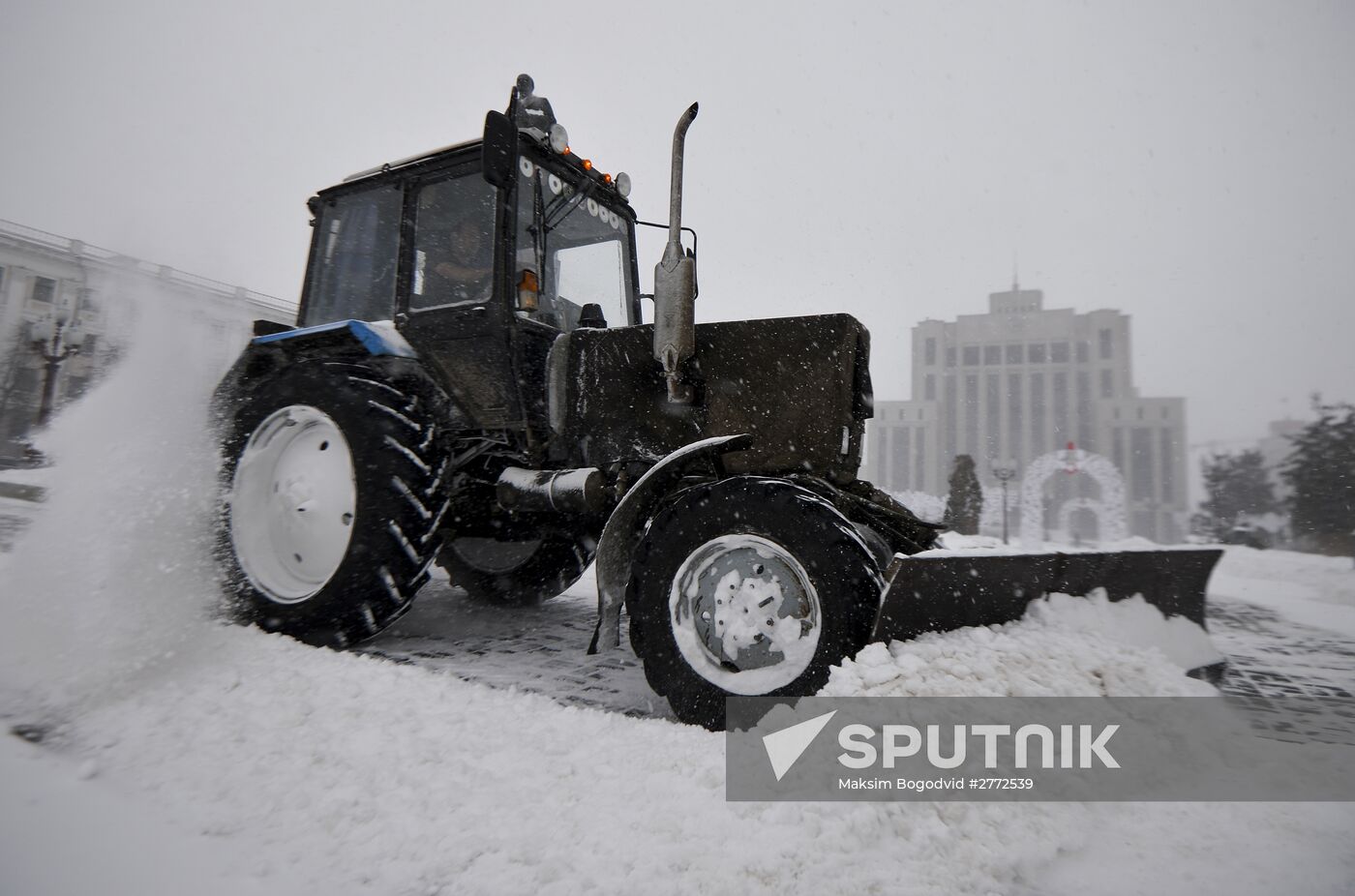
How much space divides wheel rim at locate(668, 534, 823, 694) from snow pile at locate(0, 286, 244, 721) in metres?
2.19

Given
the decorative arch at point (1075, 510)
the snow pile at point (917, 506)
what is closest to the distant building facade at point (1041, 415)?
the decorative arch at point (1075, 510)

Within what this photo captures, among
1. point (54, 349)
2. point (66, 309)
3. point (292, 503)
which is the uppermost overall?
point (66, 309)

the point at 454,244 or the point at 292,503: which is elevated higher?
the point at 454,244

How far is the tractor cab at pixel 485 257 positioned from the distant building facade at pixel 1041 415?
1072 inches

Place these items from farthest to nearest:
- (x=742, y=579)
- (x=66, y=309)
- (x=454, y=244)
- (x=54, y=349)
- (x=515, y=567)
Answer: (x=66, y=309) < (x=54, y=349) < (x=515, y=567) < (x=454, y=244) < (x=742, y=579)

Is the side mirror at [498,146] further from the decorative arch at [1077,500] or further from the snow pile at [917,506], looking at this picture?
the decorative arch at [1077,500]

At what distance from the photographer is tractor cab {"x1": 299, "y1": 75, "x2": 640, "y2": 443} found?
3150 mm

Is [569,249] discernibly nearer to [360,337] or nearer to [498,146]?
[498,146]

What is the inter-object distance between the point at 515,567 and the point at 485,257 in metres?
2.14

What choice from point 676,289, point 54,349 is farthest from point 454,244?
point 54,349

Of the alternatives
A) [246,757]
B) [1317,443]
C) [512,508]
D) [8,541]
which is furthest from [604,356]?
[1317,443]

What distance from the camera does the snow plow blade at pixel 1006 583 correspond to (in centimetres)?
201

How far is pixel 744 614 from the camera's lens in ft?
7.30

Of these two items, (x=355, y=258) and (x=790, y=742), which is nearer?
(x=790, y=742)
